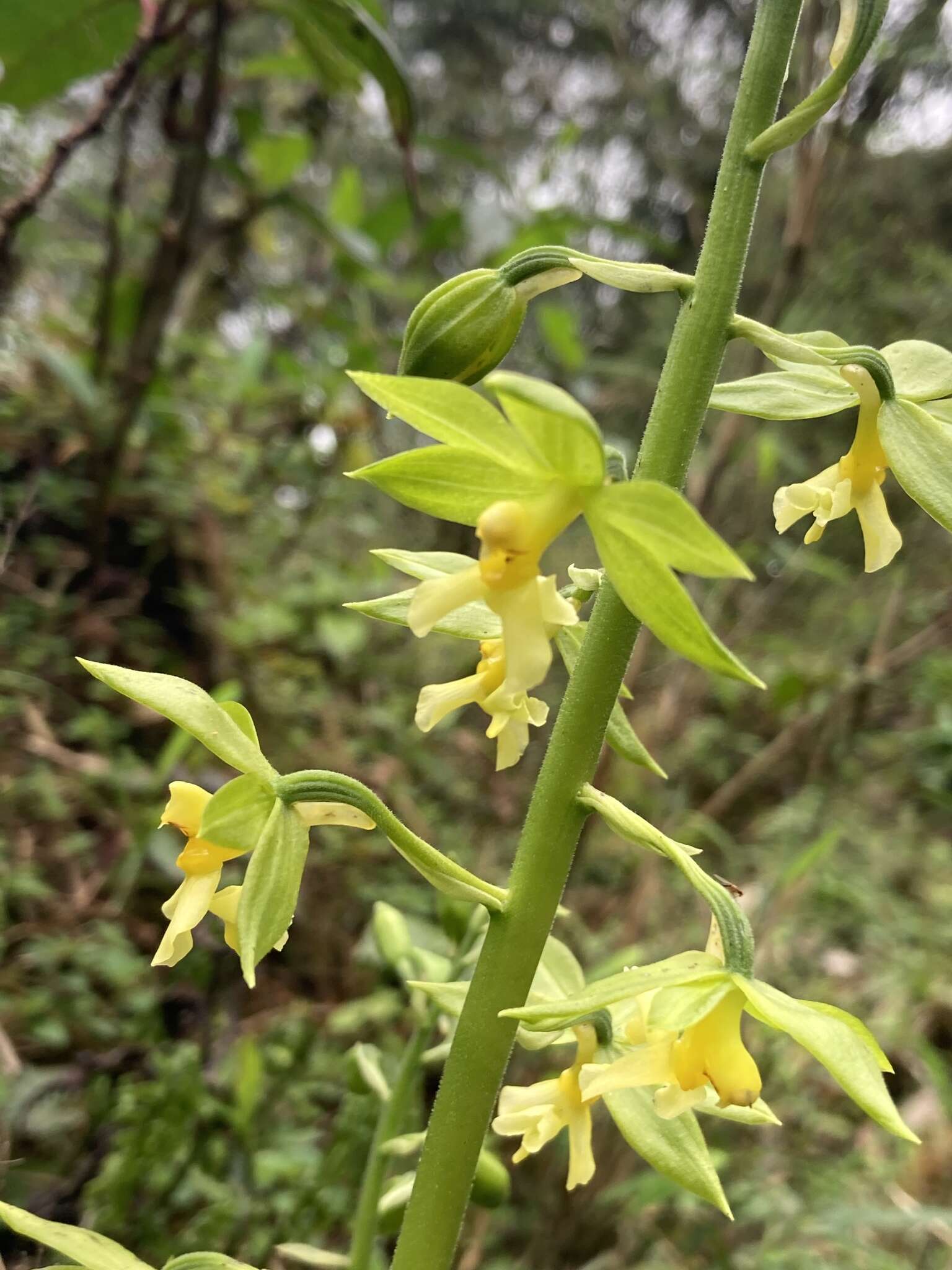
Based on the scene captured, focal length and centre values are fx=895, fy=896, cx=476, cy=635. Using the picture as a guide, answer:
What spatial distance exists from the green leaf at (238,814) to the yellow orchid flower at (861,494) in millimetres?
503

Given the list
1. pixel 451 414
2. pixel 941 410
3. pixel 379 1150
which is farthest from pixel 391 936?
pixel 941 410

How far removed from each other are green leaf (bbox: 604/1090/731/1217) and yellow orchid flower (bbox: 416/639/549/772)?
0.28 metres

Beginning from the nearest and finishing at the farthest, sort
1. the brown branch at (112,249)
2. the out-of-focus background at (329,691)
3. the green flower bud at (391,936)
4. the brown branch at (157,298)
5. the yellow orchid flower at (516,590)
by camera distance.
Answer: the yellow orchid flower at (516,590) → the green flower bud at (391,936) → the out-of-focus background at (329,691) → the brown branch at (112,249) → the brown branch at (157,298)

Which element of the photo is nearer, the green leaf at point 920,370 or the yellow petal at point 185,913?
the yellow petal at point 185,913

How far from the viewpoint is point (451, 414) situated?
616 mm

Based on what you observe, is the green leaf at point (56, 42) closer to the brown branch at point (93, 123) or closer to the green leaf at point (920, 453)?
the brown branch at point (93, 123)

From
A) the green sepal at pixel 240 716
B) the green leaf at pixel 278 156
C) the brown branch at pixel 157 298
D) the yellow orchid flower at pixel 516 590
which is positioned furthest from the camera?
the green leaf at pixel 278 156

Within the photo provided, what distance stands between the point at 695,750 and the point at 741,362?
1.40m

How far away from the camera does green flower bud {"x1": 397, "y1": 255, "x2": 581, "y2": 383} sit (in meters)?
0.74

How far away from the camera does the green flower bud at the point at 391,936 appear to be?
41.0 inches

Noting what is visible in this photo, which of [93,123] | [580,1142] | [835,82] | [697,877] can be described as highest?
[93,123]

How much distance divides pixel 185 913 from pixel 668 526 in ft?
1.51

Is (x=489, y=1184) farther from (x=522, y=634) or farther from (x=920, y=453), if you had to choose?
(x=920, y=453)

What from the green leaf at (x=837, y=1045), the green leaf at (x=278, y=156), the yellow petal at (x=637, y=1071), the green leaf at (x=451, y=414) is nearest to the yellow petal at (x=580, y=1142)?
the yellow petal at (x=637, y=1071)
